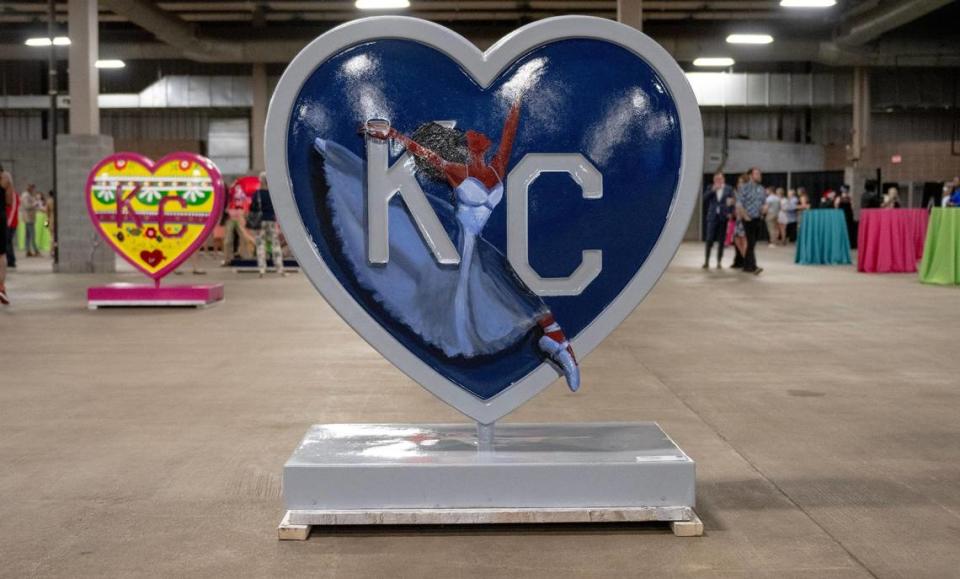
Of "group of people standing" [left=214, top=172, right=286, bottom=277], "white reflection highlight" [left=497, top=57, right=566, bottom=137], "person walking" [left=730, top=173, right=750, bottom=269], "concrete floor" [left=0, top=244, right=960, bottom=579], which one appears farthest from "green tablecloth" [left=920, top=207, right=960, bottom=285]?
"white reflection highlight" [left=497, top=57, right=566, bottom=137]

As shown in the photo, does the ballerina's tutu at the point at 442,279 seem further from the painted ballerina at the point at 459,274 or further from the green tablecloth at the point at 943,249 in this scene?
the green tablecloth at the point at 943,249

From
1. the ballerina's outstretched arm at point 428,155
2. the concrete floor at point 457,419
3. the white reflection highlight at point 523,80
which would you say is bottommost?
the concrete floor at point 457,419

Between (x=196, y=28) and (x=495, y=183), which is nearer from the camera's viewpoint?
(x=495, y=183)

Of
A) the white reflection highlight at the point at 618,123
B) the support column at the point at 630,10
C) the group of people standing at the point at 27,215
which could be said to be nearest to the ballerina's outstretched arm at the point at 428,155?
the white reflection highlight at the point at 618,123

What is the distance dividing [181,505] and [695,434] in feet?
7.70

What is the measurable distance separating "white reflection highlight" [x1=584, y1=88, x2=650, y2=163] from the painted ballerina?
0.26 metres

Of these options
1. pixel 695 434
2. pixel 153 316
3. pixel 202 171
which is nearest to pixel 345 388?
pixel 695 434

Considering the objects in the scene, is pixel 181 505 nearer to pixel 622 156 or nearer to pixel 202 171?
pixel 622 156

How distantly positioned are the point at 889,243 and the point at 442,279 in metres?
16.0

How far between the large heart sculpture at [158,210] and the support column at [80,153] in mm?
6282

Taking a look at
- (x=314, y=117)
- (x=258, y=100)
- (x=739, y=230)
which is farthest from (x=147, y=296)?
(x=258, y=100)

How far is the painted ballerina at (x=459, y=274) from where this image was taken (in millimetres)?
3656

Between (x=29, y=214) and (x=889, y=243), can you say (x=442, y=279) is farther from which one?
(x=29, y=214)

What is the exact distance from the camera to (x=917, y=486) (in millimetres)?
4160
